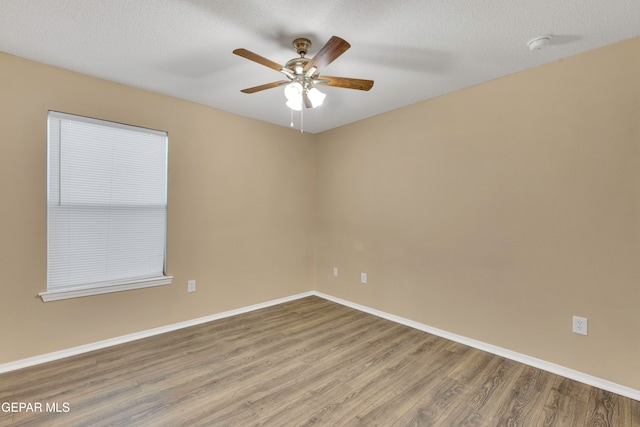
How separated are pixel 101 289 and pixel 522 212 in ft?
12.0

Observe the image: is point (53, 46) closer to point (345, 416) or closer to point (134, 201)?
point (134, 201)

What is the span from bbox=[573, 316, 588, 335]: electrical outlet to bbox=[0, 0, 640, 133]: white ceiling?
6.34ft

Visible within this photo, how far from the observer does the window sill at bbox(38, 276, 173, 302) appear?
2291 mm

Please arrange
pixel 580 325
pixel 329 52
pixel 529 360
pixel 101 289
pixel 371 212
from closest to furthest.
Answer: pixel 329 52
pixel 580 325
pixel 529 360
pixel 101 289
pixel 371 212

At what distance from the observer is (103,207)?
2564 millimetres

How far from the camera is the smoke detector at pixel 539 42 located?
1.89m

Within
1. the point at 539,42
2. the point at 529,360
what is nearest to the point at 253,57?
the point at 539,42

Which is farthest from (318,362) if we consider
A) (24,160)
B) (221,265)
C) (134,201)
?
(24,160)

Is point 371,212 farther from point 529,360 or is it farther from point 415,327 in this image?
point 529,360

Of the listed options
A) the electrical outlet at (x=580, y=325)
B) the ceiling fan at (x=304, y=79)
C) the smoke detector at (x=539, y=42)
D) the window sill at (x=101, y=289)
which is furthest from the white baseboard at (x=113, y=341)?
the smoke detector at (x=539, y=42)

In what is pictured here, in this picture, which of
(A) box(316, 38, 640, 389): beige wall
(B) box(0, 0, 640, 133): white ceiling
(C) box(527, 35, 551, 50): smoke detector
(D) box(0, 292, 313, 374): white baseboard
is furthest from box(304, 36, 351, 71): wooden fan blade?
(D) box(0, 292, 313, 374): white baseboard

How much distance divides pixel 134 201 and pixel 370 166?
2.56 metres

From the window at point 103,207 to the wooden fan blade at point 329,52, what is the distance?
6.34 ft

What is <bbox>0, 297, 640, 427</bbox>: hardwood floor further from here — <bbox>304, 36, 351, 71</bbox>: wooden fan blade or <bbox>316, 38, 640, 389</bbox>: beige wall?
<bbox>304, 36, 351, 71</bbox>: wooden fan blade
